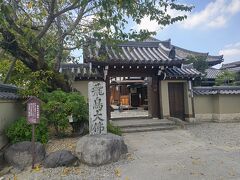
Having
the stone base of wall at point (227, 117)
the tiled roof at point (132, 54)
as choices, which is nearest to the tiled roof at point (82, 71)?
the tiled roof at point (132, 54)

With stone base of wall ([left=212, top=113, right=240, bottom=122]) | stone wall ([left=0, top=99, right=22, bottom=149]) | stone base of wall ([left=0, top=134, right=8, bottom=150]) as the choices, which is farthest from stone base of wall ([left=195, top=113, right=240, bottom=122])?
stone base of wall ([left=0, top=134, right=8, bottom=150])

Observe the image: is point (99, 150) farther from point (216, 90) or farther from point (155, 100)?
point (216, 90)

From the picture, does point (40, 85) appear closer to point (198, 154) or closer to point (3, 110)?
point (3, 110)

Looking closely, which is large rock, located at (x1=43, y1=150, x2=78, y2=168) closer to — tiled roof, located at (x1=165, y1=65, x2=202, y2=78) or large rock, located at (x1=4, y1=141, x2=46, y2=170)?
large rock, located at (x1=4, y1=141, x2=46, y2=170)

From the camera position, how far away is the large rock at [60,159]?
22.3ft

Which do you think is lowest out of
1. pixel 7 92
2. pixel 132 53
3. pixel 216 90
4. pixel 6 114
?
pixel 6 114

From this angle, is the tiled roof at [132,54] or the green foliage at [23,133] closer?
the green foliage at [23,133]

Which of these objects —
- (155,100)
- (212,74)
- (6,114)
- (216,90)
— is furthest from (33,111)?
(212,74)

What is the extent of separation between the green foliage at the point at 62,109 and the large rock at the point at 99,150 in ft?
5.29

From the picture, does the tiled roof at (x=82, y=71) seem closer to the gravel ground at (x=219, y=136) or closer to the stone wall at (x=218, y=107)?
the gravel ground at (x=219, y=136)

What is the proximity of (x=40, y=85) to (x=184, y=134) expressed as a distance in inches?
264

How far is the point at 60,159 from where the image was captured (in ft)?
22.6

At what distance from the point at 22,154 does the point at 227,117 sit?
12.8 m

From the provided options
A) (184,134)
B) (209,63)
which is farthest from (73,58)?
(209,63)
